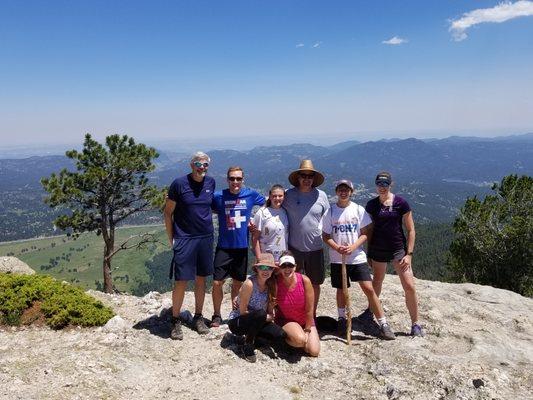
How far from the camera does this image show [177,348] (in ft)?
23.0

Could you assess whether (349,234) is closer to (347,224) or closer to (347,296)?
(347,224)

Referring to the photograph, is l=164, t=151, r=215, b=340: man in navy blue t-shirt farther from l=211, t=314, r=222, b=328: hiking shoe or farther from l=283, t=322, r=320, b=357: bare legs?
l=283, t=322, r=320, b=357: bare legs

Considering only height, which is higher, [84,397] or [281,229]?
[281,229]

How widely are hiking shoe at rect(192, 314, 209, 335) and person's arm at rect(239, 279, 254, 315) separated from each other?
1.47m

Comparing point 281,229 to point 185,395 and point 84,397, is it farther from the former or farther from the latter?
point 84,397

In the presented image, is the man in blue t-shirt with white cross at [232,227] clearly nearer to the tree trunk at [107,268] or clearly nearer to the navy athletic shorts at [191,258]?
the navy athletic shorts at [191,258]

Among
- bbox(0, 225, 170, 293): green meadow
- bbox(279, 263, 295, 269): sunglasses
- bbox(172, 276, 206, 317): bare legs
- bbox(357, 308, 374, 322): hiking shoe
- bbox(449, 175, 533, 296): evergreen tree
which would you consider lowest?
bbox(0, 225, 170, 293): green meadow

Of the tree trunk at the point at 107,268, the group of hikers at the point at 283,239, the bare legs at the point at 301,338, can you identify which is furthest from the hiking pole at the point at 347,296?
the tree trunk at the point at 107,268

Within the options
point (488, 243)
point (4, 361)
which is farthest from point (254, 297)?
point (488, 243)

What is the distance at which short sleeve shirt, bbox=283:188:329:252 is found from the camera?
7086 mm

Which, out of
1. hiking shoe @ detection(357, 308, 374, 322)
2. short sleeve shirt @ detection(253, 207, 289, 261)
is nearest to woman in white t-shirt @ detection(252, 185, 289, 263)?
short sleeve shirt @ detection(253, 207, 289, 261)

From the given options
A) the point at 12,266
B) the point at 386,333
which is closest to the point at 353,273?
the point at 386,333

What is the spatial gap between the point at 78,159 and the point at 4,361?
14.2m

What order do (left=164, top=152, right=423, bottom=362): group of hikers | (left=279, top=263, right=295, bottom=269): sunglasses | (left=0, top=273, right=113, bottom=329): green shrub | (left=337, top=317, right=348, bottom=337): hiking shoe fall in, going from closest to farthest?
(left=279, top=263, right=295, bottom=269): sunglasses < (left=164, top=152, right=423, bottom=362): group of hikers < (left=0, top=273, right=113, bottom=329): green shrub < (left=337, top=317, right=348, bottom=337): hiking shoe
